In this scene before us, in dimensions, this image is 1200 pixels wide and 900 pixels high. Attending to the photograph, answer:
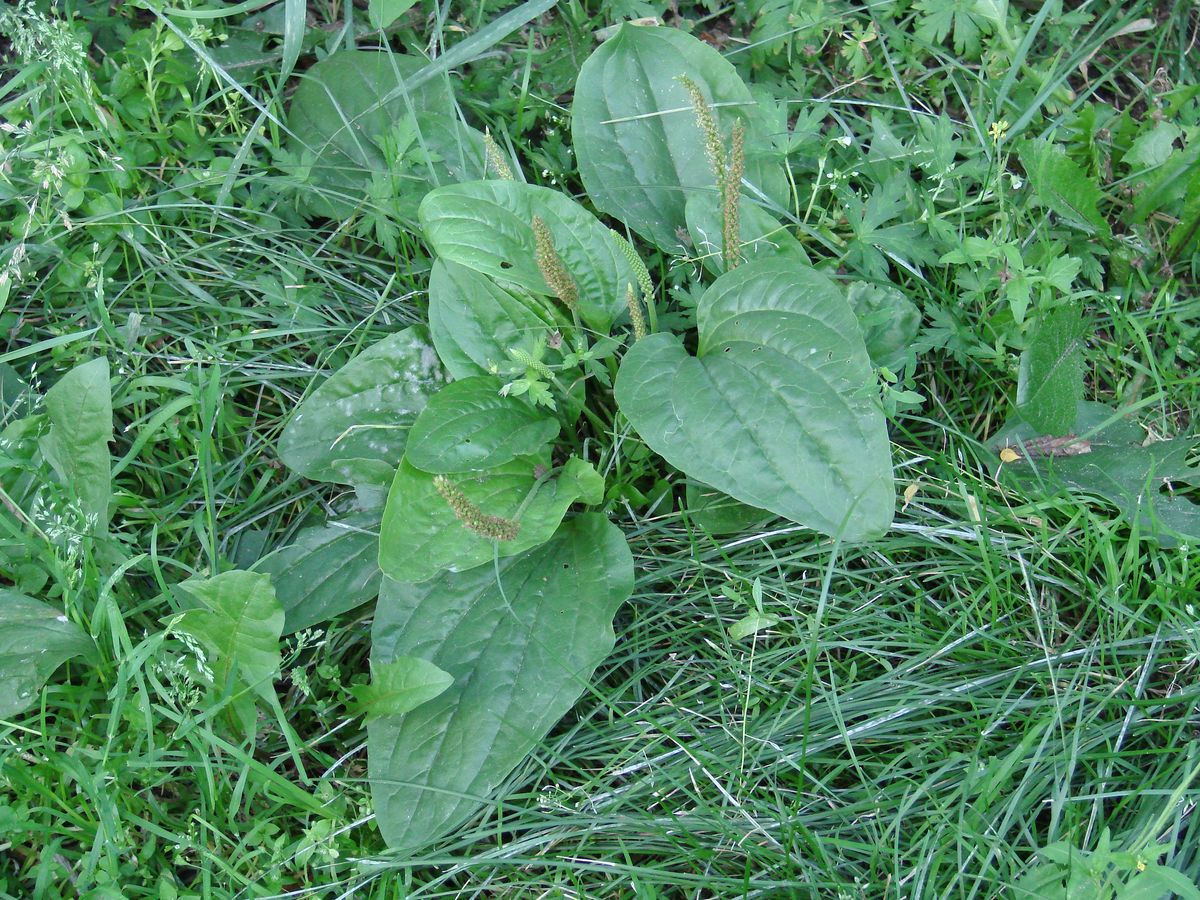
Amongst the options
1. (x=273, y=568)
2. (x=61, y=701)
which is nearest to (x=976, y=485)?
(x=273, y=568)

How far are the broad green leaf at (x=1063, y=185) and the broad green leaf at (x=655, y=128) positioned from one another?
22.5 inches

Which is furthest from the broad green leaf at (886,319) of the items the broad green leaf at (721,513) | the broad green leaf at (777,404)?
the broad green leaf at (721,513)

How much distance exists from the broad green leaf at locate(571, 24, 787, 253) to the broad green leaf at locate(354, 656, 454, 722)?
1090 mm

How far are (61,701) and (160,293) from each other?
1031mm

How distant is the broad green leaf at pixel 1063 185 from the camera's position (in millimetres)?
2289

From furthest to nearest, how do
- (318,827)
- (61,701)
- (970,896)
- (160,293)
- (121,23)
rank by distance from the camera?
(121,23) < (160,293) < (61,701) < (318,827) < (970,896)

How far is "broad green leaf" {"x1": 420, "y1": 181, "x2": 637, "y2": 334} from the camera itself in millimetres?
2059

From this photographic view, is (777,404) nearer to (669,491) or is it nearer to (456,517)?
(669,491)

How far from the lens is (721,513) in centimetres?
214

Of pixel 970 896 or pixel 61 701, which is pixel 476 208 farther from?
pixel 970 896

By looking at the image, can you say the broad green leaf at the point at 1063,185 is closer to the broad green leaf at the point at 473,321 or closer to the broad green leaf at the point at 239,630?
the broad green leaf at the point at 473,321

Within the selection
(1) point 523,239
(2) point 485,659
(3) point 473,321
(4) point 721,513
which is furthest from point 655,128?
(2) point 485,659

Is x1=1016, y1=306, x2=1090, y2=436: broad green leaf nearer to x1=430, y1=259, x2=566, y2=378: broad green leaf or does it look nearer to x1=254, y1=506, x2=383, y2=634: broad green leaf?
x1=430, y1=259, x2=566, y2=378: broad green leaf

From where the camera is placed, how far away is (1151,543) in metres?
2.07
